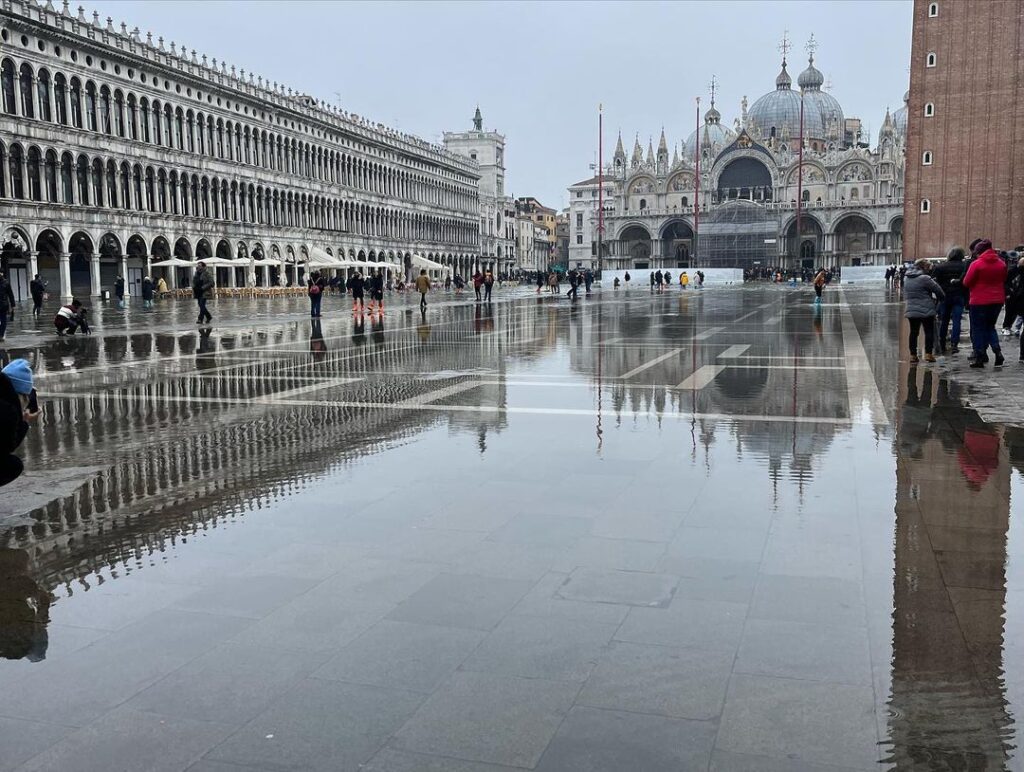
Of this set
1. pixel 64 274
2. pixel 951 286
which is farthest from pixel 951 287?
pixel 64 274

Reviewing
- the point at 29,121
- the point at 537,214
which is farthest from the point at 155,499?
the point at 537,214

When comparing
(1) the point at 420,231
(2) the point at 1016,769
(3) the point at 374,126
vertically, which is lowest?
(2) the point at 1016,769

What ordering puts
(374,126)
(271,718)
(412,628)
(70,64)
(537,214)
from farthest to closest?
1. (537,214)
2. (374,126)
3. (70,64)
4. (412,628)
5. (271,718)

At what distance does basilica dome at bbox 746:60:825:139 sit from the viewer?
4840 inches

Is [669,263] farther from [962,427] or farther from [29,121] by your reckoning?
[962,427]

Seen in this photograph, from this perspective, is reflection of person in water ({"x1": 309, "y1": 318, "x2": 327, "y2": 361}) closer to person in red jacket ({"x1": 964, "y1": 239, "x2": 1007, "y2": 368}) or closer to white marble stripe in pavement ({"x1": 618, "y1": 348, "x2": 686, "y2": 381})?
white marble stripe in pavement ({"x1": 618, "y1": 348, "x2": 686, "y2": 381})

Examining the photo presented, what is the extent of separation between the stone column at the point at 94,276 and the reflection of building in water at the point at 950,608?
173 feet

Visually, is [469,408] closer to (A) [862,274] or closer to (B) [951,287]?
(B) [951,287]

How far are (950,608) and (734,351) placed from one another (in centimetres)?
1236

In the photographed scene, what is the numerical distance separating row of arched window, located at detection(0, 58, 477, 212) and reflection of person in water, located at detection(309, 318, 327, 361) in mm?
31480

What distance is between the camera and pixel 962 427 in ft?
27.7

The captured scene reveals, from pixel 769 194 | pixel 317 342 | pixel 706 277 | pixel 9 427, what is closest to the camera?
pixel 9 427

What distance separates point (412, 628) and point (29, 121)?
51.4 m

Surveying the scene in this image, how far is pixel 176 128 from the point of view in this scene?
6119 centimetres
